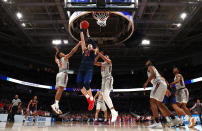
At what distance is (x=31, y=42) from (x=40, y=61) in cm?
693

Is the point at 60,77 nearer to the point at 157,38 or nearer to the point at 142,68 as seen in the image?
the point at 157,38

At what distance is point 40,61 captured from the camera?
Answer: 85.0 feet

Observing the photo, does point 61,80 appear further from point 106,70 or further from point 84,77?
point 106,70

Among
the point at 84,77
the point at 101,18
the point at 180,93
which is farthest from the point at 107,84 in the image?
the point at 101,18

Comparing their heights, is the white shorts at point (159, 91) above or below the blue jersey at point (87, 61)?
below

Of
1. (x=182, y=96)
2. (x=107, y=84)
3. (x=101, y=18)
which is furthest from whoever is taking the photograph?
(x=101, y=18)

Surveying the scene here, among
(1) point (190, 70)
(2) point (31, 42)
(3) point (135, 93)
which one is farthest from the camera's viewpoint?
(3) point (135, 93)

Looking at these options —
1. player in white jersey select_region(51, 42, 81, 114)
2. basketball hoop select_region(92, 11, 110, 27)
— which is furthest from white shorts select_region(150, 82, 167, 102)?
basketball hoop select_region(92, 11, 110, 27)

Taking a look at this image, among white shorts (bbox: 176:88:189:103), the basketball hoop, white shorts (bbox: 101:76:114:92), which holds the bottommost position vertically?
white shorts (bbox: 176:88:189:103)

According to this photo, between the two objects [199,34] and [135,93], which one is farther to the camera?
[135,93]

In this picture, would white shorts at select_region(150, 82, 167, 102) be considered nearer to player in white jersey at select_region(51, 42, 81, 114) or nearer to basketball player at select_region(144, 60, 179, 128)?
basketball player at select_region(144, 60, 179, 128)

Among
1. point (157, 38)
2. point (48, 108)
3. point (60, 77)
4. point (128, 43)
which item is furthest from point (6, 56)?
point (60, 77)

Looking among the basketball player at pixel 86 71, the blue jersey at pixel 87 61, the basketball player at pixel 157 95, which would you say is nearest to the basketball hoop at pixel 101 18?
the basketball player at pixel 86 71

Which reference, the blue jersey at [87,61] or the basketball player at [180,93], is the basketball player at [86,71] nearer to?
the blue jersey at [87,61]
